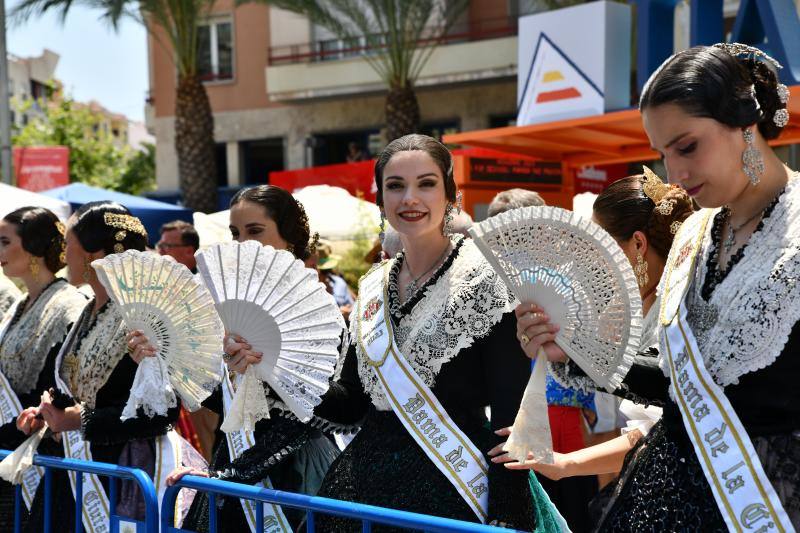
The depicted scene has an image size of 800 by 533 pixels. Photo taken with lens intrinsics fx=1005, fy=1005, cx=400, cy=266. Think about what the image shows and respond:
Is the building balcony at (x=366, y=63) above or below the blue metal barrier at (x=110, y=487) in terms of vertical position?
above

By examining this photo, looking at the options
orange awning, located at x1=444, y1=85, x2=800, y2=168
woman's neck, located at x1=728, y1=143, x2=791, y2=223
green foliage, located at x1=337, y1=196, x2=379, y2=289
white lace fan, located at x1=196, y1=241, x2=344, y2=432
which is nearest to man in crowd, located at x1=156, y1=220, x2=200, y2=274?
green foliage, located at x1=337, y1=196, x2=379, y2=289

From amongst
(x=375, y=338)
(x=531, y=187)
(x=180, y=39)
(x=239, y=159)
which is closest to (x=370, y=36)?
(x=180, y=39)

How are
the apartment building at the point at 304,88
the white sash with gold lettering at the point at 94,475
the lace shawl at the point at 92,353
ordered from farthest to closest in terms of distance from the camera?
the apartment building at the point at 304,88 < the lace shawl at the point at 92,353 < the white sash with gold lettering at the point at 94,475

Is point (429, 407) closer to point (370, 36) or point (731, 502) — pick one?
point (731, 502)

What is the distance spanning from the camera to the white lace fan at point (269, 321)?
2557 millimetres

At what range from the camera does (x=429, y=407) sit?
231cm

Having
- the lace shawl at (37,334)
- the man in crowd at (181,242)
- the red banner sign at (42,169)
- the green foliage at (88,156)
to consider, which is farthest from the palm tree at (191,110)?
the lace shawl at (37,334)

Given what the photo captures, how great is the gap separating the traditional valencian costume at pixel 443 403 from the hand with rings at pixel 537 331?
295 mm

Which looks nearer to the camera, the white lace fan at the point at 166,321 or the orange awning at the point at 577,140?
the white lace fan at the point at 166,321

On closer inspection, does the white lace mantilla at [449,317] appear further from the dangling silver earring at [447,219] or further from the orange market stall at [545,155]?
the orange market stall at [545,155]

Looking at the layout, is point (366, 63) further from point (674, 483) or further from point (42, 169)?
point (674, 483)

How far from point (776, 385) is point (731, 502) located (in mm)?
217

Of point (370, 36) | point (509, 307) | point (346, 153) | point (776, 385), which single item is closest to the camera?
point (776, 385)

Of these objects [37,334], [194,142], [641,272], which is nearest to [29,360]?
[37,334]
